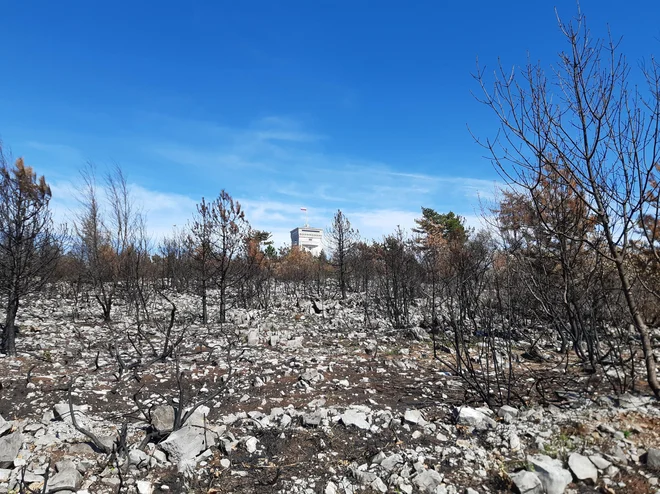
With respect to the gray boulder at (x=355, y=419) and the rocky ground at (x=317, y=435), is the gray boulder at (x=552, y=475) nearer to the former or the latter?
the rocky ground at (x=317, y=435)

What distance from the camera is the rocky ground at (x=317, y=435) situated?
3.14m

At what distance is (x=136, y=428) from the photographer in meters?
4.37

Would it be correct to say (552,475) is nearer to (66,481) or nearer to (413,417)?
(413,417)

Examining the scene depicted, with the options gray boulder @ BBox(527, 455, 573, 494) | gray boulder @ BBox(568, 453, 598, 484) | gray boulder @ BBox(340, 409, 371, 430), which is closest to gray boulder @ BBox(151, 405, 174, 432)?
gray boulder @ BBox(340, 409, 371, 430)

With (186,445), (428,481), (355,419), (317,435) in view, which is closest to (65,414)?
(186,445)

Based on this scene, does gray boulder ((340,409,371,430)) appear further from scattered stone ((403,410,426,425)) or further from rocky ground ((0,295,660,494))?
scattered stone ((403,410,426,425))

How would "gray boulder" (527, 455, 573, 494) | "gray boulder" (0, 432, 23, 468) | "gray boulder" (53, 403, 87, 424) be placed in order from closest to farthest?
"gray boulder" (527, 455, 573, 494) → "gray boulder" (0, 432, 23, 468) → "gray boulder" (53, 403, 87, 424)

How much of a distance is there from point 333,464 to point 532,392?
126 inches

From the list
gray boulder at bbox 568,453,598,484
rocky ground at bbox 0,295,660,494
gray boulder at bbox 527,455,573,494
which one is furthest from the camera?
rocky ground at bbox 0,295,660,494

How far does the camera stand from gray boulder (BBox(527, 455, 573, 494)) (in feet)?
9.50

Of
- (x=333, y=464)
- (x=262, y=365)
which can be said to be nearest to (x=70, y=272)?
(x=262, y=365)

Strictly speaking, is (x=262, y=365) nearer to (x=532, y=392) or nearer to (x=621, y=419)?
(x=532, y=392)

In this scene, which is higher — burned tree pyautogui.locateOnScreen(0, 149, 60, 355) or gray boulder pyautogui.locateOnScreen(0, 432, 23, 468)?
burned tree pyautogui.locateOnScreen(0, 149, 60, 355)

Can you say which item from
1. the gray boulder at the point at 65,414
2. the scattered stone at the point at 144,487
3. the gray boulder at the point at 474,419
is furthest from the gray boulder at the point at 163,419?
the gray boulder at the point at 474,419
